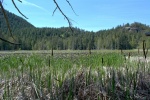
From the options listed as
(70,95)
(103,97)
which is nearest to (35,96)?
(70,95)

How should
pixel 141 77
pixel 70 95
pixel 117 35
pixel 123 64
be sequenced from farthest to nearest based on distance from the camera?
pixel 117 35 < pixel 123 64 < pixel 141 77 < pixel 70 95

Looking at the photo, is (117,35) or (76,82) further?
(117,35)

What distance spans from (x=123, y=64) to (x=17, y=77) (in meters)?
2.31

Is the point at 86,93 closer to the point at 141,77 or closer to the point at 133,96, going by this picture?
the point at 133,96

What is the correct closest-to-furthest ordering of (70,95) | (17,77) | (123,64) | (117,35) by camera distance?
(70,95) < (17,77) < (123,64) < (117,35)

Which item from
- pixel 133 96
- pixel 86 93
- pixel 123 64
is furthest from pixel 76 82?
pixel 123 64

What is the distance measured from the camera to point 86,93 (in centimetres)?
489

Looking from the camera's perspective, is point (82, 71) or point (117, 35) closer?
point (82, 71)

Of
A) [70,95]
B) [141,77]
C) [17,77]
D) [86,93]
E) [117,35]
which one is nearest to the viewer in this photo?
[70,95]

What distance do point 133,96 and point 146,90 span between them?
0.86 m

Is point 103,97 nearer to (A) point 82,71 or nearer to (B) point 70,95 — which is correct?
(B) point 70,95

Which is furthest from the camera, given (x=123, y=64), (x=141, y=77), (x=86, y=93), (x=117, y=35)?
(x=117, y=35)

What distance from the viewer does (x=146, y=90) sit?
5.52m

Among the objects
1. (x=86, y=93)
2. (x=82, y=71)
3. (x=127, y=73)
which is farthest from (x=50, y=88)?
(x=127, y=73)
